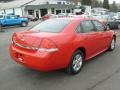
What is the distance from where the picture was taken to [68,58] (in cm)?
600

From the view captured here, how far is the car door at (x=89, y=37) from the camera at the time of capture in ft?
22.4

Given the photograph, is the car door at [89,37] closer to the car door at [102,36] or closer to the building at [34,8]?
the car door at [102,36]

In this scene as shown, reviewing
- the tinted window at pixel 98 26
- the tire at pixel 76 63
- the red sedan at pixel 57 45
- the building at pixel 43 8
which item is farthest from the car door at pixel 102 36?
the building at pixel 43 8

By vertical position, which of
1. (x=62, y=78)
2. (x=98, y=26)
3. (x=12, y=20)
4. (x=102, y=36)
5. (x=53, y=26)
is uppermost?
(x=53, y=26)

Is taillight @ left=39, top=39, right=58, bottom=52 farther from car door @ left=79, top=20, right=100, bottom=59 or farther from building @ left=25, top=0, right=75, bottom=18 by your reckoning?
building @ left=25, top=0, right=75, bottom=18

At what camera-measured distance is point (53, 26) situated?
6.64m

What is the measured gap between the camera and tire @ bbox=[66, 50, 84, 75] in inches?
246

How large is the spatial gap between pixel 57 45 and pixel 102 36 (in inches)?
108

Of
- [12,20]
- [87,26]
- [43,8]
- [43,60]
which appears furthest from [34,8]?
[43,60]

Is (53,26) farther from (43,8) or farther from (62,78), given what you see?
(43,8)

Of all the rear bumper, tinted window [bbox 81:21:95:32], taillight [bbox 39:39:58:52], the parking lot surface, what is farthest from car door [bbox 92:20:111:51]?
taillight [bbox 39:39:58:52]

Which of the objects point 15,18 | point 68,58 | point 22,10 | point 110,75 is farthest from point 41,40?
point 22,10

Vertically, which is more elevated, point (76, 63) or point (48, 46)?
point (48, 46)

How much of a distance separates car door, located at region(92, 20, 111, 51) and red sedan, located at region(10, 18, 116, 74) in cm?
18
